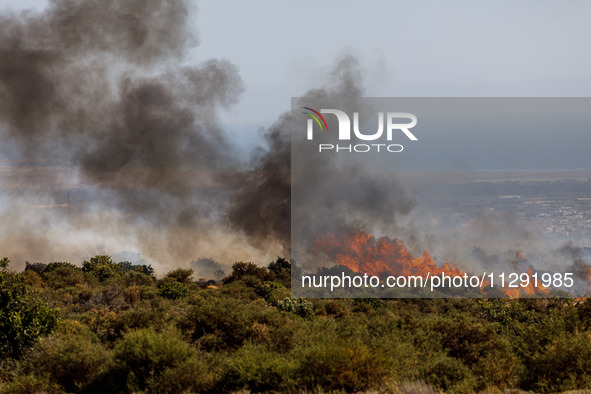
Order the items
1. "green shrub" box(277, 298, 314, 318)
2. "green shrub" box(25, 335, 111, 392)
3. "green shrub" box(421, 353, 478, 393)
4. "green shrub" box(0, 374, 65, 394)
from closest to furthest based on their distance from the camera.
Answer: "green shrub" box(421, 353, 478, 393), "green shrub" box(0, 374, 65, 394), "green shrub" box(25, 335, 111, 392), "green shrub" box(277, 298, 314, 318)

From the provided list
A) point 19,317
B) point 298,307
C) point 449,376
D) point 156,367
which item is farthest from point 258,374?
point 298,307

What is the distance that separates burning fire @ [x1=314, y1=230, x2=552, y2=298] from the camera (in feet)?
165

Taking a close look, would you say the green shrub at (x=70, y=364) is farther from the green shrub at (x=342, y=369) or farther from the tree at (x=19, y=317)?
the green shrub at (x=342, y=369)

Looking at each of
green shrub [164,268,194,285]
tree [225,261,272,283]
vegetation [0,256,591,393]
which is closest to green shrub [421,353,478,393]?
vegetation [0,256,591,393]

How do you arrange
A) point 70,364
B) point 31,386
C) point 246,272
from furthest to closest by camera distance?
point 246,272 → point 70,364 → point 31,386

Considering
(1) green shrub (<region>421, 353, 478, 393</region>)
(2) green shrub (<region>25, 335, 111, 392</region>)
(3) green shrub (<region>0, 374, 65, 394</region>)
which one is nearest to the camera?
(1) green shrub (<region>421, 353, 478, 393</region>)

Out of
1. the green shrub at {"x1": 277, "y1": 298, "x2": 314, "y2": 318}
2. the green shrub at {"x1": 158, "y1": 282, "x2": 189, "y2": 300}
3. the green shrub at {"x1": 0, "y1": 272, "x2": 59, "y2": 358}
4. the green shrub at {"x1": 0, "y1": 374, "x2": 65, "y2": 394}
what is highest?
the green shrub at {"x1": 0, "y1": 272, "x2": 59, "y2": 358}

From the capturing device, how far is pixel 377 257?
52125 millimetres

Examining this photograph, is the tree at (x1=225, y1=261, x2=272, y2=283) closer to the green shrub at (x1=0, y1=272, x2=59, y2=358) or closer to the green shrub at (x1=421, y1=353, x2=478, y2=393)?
the green shrub at (x1=0, y1=272, x2=59, y2=358)

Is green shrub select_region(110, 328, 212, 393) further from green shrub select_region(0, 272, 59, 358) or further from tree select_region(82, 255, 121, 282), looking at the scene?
tree select_region(82, 255, 121, 282)

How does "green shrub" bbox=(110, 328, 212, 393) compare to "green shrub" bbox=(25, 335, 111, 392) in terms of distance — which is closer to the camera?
"green shrub" bbox=(110, 328, 212, 393)

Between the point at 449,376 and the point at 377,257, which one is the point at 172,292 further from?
the point at 449,376

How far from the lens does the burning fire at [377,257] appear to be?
5034 cm

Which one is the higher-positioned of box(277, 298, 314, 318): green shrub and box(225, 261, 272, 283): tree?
box(225, 261, 272, 283): tree
